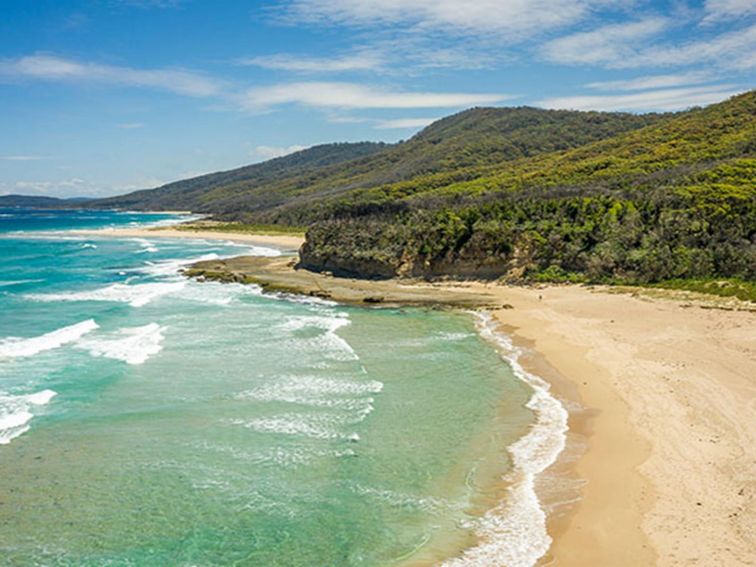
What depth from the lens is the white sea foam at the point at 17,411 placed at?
618 inches

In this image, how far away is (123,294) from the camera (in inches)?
1544

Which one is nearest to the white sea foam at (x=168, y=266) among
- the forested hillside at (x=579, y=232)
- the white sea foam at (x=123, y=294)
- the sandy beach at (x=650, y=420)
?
the white sea foam at (x=123, y=294)

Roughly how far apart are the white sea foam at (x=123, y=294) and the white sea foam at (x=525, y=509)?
25.1m

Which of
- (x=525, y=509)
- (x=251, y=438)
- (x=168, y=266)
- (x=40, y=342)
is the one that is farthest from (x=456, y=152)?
(x=525, y=509)

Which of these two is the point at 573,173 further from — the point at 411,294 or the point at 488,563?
the point at 488,563

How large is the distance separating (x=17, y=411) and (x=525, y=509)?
13280 mm

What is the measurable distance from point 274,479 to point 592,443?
705cm

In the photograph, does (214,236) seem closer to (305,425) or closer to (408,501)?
(305,425)

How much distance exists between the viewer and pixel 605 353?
22.0 meters


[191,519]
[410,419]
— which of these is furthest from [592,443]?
[191,519]

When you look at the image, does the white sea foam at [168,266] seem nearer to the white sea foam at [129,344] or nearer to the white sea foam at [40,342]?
the white sea foam at [40,342]

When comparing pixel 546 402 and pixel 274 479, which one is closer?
pixel 274 479

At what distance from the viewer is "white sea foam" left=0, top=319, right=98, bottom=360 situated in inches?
939

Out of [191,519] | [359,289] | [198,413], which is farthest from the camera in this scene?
[359,289]
